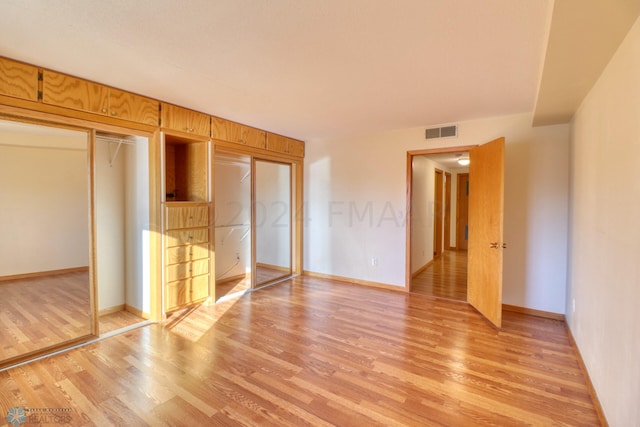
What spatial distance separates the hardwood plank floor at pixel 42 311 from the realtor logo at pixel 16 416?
0.83 m

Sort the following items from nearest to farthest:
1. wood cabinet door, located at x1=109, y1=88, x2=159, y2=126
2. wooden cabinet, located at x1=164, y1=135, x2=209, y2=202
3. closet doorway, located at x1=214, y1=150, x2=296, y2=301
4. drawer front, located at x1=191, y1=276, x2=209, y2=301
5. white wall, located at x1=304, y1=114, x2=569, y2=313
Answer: wood cabinet door, located at x1=109, y1=88, x2=159, y2=126, white wall, located at x1=304, y1=114, x2=569, y2=313, drawer front, located at x1=191, y1=276, x2=209, y2=301, wooden cabinet, located at x1=164, y1=135, x2=209, y2=202, closet doorway, located at x1=214, y1=150, x2=296, y2=301

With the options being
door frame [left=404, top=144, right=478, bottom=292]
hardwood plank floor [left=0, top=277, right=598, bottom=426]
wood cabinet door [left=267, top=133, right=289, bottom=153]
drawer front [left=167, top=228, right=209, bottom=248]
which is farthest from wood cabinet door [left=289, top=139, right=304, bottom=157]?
hardwood plank floor [left=0, top=277, right=598, bottom=426]

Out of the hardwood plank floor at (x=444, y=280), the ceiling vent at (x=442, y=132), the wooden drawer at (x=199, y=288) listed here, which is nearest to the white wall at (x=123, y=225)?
the wooden drawer at (x=199, y=288)

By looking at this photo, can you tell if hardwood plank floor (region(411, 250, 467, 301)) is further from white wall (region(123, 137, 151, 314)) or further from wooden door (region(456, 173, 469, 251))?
white wall (region(123, 137, 151, 314))

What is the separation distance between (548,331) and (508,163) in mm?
1925

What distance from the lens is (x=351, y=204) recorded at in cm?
489

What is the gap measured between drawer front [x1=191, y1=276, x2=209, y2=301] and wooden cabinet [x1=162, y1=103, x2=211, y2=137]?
5.81ft

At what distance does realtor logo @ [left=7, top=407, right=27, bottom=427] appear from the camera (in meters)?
1.76

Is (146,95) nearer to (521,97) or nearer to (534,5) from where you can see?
(534,5)

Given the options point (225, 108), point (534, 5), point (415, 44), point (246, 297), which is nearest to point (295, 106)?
point (225, 108)

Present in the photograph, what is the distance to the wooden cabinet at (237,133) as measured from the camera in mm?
3773

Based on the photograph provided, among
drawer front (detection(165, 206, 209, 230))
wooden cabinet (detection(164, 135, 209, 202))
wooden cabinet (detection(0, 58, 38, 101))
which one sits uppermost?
wooden cabinet (detection(0, 58, 38, 101))

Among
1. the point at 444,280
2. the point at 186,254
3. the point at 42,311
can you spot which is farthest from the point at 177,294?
the point at 444,280

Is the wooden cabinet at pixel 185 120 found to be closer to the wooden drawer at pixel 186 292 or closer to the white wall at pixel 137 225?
the white wall at pixel 137 225
